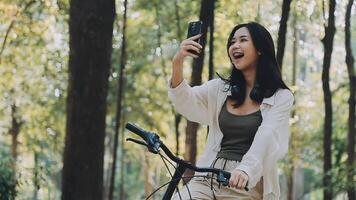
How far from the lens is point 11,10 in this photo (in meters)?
14.0

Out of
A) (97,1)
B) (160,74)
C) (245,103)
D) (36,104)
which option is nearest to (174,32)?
(160,74)

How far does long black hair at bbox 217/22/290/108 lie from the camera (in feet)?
11.4

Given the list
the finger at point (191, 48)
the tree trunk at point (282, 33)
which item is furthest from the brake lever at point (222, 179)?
the tree trunk at point (282, 33)

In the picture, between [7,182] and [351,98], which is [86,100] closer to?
[7,182]

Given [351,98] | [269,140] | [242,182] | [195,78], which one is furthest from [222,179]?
[351,98]

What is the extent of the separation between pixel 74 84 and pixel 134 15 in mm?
12746

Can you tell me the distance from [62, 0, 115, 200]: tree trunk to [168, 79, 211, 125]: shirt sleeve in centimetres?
285

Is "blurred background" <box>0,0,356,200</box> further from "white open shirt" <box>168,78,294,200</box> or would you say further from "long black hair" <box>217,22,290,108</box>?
"long black hair" <box>217,22,290,108</box>

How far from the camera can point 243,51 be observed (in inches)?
137

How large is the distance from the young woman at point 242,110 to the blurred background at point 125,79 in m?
2.93

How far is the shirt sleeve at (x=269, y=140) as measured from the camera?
121 inches

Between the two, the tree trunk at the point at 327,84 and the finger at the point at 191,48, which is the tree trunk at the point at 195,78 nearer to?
the tree trunk at the point at 327,84

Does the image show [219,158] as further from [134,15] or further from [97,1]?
[134,15]

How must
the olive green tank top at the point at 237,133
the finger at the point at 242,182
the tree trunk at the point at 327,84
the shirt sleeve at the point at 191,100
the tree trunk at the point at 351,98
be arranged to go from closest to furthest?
the finger at the point at 242,182, the olive green tank top at the point at 237,133, the shirt sleeve at the point at 191,100, the tree trunk at the point at 327,84, the tree trunk at the point at 351,98
